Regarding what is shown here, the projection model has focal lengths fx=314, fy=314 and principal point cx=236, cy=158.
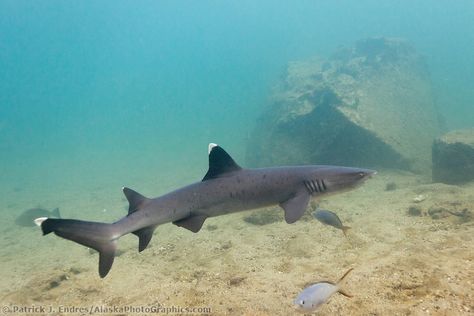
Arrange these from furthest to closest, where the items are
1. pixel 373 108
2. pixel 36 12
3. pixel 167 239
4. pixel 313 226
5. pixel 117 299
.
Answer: pixel 36 12, pixel 373 108, pixel 167 239, pixel 313 226, pixel 117 299

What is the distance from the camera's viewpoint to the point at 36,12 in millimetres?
121250

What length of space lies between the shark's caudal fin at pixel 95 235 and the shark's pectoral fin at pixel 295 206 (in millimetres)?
2237

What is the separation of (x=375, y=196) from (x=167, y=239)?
7.25 metres

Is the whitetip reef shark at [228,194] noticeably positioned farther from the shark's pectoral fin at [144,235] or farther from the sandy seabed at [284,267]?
the sandy seabed at [284,267]

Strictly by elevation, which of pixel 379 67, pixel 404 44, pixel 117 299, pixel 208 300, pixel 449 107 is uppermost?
pixel 404 44

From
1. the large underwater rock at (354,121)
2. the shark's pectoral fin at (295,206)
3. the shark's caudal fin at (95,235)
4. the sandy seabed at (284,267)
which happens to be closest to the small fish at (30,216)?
the sandy seabed at (284,267)

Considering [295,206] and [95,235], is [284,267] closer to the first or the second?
[295,206]

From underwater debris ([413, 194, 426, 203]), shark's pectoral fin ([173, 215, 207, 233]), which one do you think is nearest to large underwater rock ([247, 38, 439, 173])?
underwater debris ([413, 194, 426, 203])

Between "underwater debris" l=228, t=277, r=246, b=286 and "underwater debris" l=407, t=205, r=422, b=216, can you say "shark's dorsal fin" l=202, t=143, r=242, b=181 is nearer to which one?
"underwater debris" l=228, t=277, r=246, b=286

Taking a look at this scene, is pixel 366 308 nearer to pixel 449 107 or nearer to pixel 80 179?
pixel 80 179

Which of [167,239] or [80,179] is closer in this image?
[167,239]

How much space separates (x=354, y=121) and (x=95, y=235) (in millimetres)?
14498

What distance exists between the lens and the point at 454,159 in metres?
11.7

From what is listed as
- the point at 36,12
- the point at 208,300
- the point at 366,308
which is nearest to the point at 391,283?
the point at 366,308
